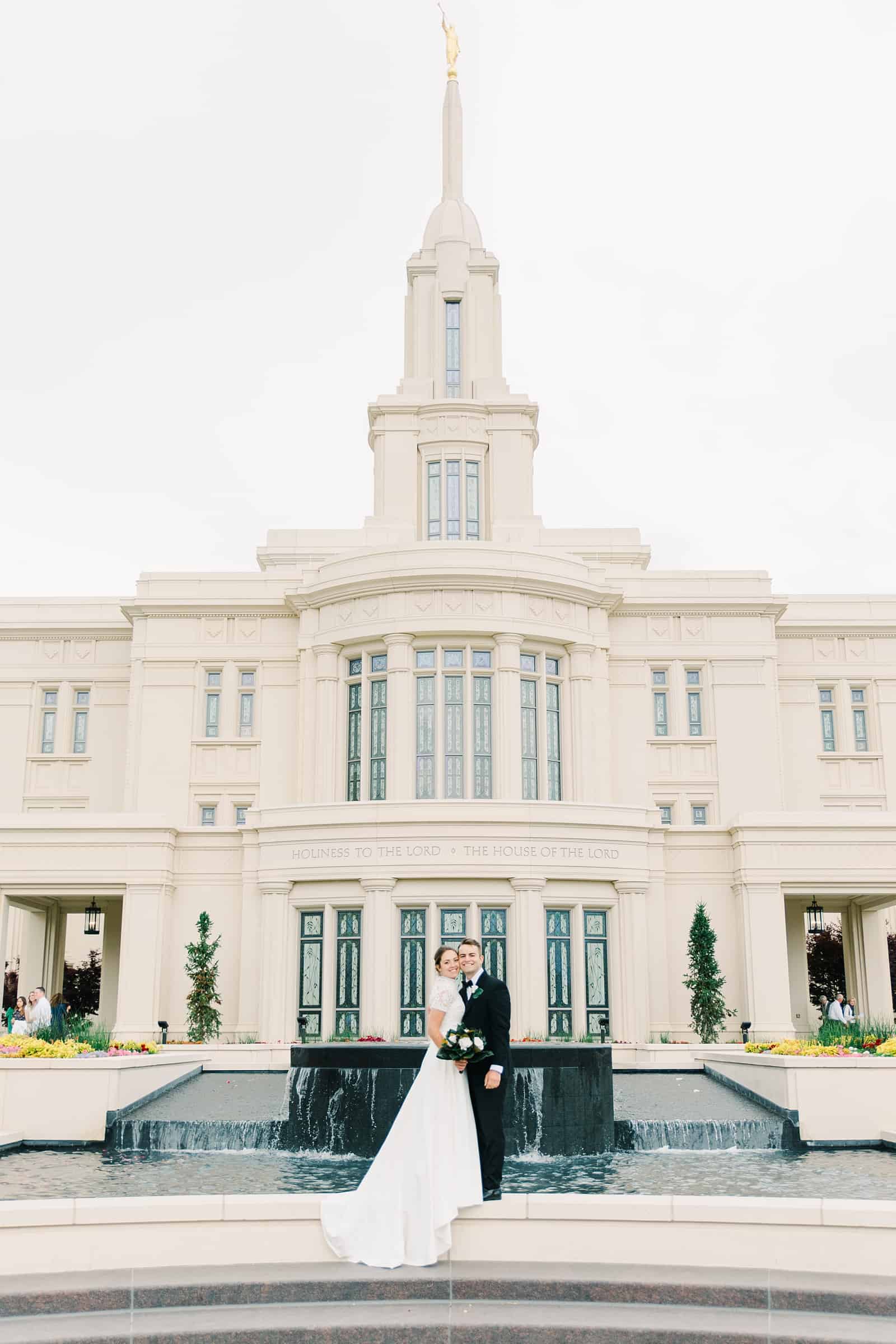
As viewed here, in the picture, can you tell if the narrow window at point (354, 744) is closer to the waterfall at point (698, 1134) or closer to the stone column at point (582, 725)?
the stone column at point (582, 725)

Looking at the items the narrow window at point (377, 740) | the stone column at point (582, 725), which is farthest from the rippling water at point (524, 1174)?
the stone column at point (582, 725)

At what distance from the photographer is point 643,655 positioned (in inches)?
1419

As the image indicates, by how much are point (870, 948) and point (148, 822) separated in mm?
19218

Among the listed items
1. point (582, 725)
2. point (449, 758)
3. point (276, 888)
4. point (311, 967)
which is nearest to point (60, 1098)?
point (311, 967)

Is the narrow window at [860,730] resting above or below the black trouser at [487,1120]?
above

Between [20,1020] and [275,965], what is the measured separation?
6.74 m

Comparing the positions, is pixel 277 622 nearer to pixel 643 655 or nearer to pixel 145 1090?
pixel 643 655

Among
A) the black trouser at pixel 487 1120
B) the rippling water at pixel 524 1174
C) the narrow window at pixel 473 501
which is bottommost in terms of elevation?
the rippling water at pixel 524 1174

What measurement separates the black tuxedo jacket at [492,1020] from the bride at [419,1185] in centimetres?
16

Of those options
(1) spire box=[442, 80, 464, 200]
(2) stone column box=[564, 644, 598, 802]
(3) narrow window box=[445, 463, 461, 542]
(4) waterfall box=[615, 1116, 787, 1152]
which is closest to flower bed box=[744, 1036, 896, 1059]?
(4) waterfall box=[615, 1116, 787, 1152]

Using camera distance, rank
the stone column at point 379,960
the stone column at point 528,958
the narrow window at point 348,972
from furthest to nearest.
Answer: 1. the narrow window at point 348,972
2. the stone column at point 528,958
3. the stone column at point 379,960

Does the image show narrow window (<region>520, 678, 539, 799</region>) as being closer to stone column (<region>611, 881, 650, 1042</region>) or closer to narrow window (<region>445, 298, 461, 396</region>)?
stone column (<region>611, 881, 650, 1042</region>)

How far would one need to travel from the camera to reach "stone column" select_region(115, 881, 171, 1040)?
29.5 metres

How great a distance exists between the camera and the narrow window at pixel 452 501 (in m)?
→ 38.9
